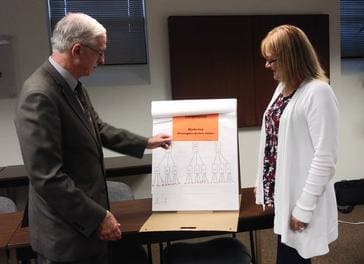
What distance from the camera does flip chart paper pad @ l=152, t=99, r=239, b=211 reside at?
1.70 metres

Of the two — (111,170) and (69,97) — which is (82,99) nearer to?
(69,97)

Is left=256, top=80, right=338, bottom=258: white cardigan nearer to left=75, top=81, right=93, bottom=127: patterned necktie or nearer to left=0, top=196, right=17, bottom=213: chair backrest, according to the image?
left=75, top=81, right=93, bottom=127: patterned necktie

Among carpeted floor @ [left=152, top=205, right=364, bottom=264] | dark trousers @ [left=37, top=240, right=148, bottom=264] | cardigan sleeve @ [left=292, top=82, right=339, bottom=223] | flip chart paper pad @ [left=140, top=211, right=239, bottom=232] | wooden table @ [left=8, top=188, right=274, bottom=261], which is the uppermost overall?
cardigan sleeve @ [left=292, top=82, right=339, bottom=223]

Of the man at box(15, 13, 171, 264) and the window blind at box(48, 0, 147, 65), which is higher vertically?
the window blind at box(48, 0, 147, 65)

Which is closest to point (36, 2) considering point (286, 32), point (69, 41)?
point (69, 41)

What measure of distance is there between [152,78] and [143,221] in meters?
2.11

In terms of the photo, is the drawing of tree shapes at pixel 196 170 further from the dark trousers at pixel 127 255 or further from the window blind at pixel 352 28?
the window blind at pixel 352 28

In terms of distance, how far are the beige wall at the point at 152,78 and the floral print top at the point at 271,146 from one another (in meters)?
2.06

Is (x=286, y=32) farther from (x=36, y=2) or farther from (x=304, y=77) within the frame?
(x=36, y=2)

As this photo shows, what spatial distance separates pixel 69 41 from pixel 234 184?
0.88m

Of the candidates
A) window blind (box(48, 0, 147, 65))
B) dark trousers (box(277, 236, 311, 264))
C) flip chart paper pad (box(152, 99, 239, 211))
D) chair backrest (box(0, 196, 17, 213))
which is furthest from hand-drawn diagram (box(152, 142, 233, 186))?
window blind (box(48, 0, 147, 65))

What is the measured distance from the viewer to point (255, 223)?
1.74 meters

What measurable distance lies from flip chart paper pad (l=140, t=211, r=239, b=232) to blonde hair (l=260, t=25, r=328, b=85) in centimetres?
61

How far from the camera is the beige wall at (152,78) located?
10.8 ft
